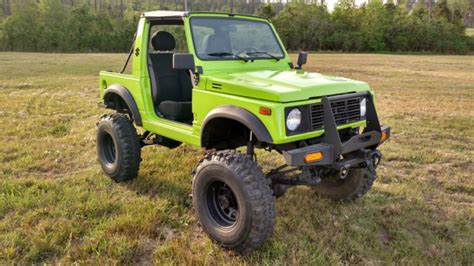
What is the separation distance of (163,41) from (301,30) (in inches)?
2189

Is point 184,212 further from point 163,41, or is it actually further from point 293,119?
point 163,41

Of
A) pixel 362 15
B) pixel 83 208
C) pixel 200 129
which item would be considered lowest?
pixel 83 208

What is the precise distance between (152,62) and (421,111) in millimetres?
7813

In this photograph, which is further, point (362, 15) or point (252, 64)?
point (362, 15)

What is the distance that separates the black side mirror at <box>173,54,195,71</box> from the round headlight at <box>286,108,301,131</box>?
1.16 metres

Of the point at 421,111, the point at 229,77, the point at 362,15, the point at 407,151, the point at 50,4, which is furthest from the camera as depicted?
the point at 362,15

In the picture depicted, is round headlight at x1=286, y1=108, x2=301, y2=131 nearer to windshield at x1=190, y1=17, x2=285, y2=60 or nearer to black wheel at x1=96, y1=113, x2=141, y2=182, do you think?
windshield at x1=190, y1=17, x2=285, y2=60

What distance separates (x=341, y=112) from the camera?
145 inches

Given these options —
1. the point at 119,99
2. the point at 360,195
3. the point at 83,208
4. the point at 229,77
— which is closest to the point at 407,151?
the point at 360,195

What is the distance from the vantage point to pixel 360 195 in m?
4.53

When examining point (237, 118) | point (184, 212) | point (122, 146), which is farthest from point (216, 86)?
point (122, 146)

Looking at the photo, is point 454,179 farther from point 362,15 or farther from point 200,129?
point 362,15

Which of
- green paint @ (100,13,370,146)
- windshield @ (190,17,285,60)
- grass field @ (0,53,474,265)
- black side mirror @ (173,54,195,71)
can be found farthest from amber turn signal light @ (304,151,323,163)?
windshield @ (190,17,285,60)

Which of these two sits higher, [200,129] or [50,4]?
[50,4]
